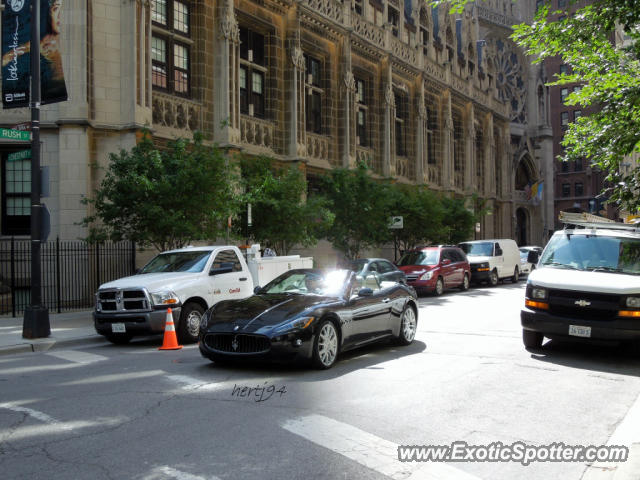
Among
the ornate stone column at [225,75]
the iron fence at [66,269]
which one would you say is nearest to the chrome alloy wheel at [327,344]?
the iron fence at [66,269]

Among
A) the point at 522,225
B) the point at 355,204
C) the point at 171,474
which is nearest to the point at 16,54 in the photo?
the point at 171,474

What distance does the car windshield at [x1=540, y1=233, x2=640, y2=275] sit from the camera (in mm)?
10250

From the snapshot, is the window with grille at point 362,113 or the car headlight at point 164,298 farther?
the window with grille at point 362,113

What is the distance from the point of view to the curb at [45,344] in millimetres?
11312

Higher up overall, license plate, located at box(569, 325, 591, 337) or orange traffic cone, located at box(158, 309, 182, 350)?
license plate, located at box(569, 325, 591, 337)

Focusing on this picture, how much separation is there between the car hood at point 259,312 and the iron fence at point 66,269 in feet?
34.8

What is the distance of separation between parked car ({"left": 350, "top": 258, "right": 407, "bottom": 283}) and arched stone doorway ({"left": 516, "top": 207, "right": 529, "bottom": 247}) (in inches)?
1614

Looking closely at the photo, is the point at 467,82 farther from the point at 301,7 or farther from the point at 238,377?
the point at 238,377

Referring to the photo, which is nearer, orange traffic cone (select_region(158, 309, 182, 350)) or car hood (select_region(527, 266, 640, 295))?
car hood (select_region(527, 266, 640, 295))

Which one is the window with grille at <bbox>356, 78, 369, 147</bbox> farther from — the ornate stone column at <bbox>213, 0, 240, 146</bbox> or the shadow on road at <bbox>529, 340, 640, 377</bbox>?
the shadow on road at <bbox>529, 340, 640, 377</bbox>

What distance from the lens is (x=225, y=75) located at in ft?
78.0

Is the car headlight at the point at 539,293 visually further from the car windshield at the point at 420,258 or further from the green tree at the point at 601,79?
the car windshield at the point at 420,258

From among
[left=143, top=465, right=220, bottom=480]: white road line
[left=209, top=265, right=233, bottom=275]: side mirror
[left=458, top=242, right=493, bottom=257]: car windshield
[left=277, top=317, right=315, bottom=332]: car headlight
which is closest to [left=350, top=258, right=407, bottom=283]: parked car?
[left=209, top=265, right=233, bottom=275]: side mirror

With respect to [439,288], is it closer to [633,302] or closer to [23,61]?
[633,302]
